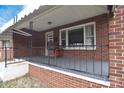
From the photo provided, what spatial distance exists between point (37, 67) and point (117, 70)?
460 cm

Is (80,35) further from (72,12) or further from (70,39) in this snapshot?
(72,12)

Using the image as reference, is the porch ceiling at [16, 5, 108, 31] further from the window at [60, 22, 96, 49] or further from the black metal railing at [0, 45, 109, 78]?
the black metal railing at [0, 45, 109, 78]

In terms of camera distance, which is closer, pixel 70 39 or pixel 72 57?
pixel 72 57

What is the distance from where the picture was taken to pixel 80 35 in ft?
27.9

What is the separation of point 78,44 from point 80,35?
0.50 meters

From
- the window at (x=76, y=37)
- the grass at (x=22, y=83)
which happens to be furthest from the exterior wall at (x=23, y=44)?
the grass at (x=22, y=83)

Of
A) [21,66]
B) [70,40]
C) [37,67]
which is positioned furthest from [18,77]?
[70,40]

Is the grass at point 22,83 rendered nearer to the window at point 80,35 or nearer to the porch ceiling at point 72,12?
the window at point 80,35

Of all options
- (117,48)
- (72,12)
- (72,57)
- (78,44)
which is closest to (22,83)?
(72,57)

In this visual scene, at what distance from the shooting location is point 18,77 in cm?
790

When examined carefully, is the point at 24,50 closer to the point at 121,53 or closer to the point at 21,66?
the point at 21,66

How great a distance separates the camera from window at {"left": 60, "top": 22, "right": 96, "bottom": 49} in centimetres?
780

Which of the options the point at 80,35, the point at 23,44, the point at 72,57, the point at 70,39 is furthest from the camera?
the point at 23,44

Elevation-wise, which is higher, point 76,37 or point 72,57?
point 76,37
